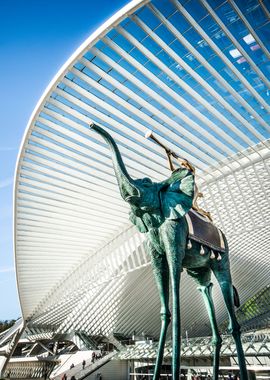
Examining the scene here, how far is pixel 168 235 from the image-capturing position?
18.8 feet

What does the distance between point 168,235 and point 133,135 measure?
12.1 metres

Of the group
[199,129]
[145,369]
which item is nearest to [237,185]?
[199,129]

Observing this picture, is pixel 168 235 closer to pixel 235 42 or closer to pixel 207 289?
pixel 207 289

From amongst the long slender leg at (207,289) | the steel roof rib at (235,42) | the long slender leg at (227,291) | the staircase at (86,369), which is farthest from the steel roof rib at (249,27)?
the staircase at (86,369)

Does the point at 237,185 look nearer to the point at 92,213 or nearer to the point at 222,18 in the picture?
the point at 92,213

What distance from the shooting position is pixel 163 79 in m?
14.2

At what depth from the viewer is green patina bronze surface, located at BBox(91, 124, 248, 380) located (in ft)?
18.1

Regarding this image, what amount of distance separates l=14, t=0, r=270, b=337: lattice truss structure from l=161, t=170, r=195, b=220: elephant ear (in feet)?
24.2

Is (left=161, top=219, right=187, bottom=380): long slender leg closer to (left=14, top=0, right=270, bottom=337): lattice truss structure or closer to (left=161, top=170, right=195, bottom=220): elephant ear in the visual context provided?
(left=161, top=170, right=195, bottom=220): elephant ear

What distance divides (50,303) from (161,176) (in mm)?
20348

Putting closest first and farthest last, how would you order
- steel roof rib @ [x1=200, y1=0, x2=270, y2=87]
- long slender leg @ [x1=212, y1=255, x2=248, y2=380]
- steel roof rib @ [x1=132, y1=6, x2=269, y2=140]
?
long slender leg @ [x1=212, y1=255, x2=248, y2=380]
steel roof rib @ [x1=200, y1=0, x2=270, y2=87]
steel roof rib @ [x1=132, y1=6, x2=269, y2=140]

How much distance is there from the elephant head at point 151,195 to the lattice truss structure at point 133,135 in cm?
741

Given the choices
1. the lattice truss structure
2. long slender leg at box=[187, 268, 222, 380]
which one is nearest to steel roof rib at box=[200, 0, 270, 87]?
the lattice truss structure

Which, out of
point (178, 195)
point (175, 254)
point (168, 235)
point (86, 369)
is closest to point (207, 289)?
point (175, 254)
